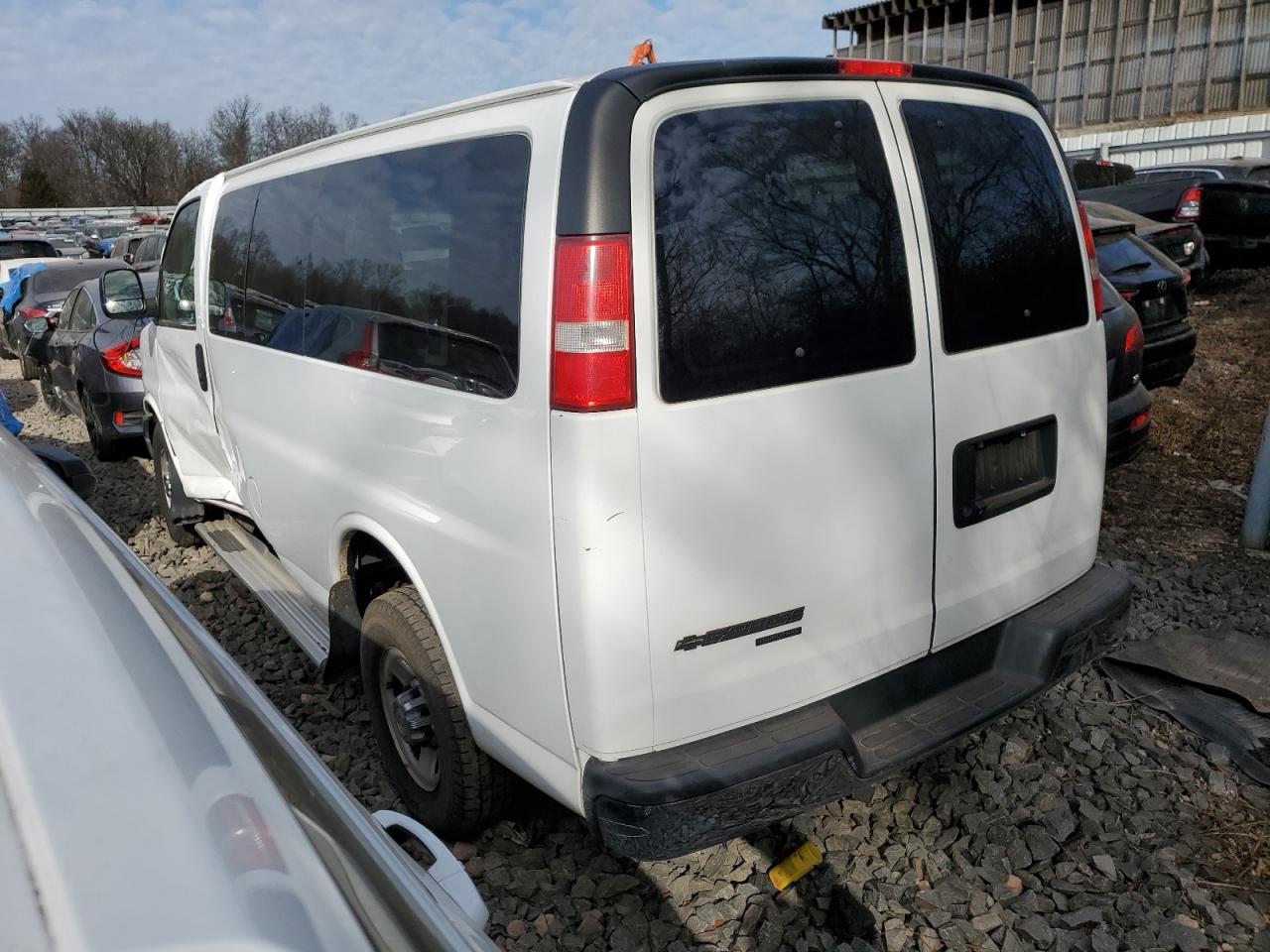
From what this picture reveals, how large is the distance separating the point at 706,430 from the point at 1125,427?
388 cm

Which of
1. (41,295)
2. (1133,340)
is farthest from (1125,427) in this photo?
(41,295)

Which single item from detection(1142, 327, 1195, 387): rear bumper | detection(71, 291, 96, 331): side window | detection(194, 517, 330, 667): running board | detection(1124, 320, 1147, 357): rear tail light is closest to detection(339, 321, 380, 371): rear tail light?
detection(194, 517, 330, 667): running board

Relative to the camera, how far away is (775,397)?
225 cm

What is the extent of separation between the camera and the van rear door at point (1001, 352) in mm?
2561

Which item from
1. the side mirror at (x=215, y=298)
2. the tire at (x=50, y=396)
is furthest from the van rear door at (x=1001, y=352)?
the tire at (x=50, y=396)

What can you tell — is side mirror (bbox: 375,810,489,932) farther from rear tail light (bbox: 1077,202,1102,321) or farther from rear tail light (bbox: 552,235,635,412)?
rear tail light (bbox: 1077,202,1102,321)

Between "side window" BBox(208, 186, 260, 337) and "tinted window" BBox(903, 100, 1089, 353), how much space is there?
2736mm

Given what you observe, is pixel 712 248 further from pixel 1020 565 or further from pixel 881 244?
pixel 1020 565

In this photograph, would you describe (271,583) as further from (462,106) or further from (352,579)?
(462,106)

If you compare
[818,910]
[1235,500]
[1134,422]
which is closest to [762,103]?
[818,910]

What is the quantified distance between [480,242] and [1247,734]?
3.07 meters

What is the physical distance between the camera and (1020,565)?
9.36 feet

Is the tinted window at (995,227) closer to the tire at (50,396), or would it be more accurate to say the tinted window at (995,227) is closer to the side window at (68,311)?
the side window at (68,311)

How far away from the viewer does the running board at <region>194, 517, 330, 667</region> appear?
3.63 m
